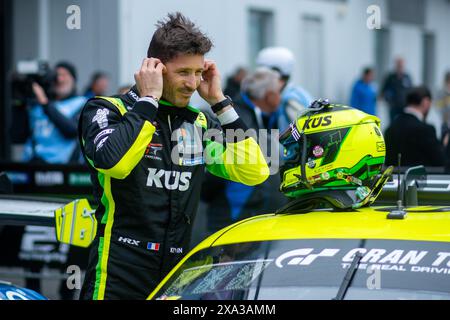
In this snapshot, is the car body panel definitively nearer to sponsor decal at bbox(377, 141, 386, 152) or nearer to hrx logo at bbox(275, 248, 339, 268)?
hrx logo at bbox(275, 248, 339, 268)

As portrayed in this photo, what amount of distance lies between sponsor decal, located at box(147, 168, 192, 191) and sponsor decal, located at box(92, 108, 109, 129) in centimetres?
25

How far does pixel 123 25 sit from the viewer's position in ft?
44.9

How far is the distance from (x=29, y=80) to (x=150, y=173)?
530 centimetres

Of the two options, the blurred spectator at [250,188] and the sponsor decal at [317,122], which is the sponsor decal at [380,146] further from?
the blurred spectator at [250,188]

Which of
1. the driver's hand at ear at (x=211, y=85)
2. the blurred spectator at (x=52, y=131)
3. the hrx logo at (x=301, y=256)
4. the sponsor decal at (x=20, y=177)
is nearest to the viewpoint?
the hrx logo at (x=301, y=256)

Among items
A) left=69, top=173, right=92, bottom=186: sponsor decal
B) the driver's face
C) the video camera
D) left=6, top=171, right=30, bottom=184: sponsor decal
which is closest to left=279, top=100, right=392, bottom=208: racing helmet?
the driver's face

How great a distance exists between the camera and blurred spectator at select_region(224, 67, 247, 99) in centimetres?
1396

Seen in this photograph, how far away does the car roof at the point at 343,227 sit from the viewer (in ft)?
10.5

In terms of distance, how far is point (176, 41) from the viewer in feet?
12.7

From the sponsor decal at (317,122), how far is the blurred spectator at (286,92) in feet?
9.85

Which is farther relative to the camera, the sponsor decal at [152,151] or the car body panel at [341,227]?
the sponsor decal at [152,151]

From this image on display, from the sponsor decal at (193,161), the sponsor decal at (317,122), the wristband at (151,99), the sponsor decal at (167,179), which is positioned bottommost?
the sponsor decal at (167,179)

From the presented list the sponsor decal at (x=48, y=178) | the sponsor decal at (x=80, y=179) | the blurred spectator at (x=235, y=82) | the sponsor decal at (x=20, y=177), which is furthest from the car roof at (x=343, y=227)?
the blurred spectator at (x=235, y=82)
